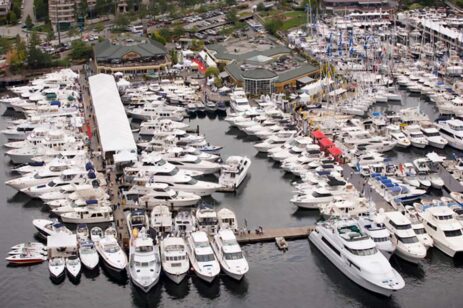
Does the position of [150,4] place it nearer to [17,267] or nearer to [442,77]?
[442,77]

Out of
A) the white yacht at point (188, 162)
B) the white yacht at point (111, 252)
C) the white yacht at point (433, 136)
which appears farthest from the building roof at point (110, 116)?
the white yacht at point (433, 136)

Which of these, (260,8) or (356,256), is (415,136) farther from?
(260,8)

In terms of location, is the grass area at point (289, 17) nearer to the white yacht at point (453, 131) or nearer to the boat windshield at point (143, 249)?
the white yacht at point (453, 131)

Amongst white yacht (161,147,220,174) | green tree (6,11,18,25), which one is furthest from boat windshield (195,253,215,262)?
green tree (6,11,18,25)

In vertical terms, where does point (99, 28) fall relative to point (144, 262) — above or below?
below

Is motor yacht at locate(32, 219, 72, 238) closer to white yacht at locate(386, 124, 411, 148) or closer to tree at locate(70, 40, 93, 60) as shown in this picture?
white yacht at locate(386, 124, 411, 148)

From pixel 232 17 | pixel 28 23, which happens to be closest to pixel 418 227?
pixel 232 17
